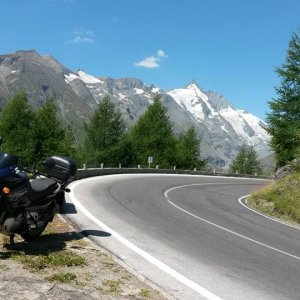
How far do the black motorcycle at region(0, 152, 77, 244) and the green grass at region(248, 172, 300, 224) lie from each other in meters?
11.3

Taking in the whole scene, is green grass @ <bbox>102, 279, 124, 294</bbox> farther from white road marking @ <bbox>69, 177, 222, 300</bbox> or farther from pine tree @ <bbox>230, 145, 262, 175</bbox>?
pine tree @ <bbox>230, 145, 262, 175</bbox>

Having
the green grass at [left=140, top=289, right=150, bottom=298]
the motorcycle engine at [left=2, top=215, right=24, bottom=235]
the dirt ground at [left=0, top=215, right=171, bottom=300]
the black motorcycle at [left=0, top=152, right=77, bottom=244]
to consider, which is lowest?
the dirt ground at [left=0, top=215, right=171, bottom=300]

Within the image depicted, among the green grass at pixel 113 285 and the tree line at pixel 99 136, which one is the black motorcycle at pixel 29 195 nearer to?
the green grass at pixel 113 285

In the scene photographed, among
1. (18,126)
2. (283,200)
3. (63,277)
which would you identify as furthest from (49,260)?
(18,126)

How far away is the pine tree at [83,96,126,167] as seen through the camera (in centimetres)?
6512

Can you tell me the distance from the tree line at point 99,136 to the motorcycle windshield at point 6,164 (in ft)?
180

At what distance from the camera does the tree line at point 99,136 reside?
61938mm

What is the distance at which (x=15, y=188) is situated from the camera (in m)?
6.79

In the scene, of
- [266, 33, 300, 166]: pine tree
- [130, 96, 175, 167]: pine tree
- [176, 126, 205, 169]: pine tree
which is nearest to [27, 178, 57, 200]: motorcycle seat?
[266, 33, 300, 166]: pine tree

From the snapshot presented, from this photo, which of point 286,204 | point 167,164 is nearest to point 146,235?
point 286,204

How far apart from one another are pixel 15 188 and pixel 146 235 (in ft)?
12.9

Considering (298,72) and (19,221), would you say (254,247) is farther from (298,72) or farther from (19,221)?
→ (298,72)

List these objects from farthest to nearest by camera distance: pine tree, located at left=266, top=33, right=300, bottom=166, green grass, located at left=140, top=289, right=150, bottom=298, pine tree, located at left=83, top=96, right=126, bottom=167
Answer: pine tree, located at left=83, top=96, right=126, bottom=167 → pine tree, located at left=266, top=33, right=300, bottom=166 → green grass, located at left=140, top=289, right=150, bottom=298

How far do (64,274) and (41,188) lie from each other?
1.94 metres
